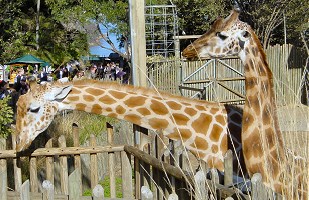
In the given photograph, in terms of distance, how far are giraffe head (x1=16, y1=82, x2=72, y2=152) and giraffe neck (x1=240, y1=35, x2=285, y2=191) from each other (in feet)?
6.65

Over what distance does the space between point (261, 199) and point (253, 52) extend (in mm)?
2000

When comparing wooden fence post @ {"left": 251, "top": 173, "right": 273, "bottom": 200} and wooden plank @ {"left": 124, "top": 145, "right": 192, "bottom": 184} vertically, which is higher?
wooden fence post @ {"left": 251, "top": 173, "right": 273, "bottom": 200}

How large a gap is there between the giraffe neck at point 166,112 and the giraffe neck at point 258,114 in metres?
0.82

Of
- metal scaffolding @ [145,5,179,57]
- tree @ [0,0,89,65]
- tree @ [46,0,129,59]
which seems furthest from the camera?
tree @ [0,0,89,65]

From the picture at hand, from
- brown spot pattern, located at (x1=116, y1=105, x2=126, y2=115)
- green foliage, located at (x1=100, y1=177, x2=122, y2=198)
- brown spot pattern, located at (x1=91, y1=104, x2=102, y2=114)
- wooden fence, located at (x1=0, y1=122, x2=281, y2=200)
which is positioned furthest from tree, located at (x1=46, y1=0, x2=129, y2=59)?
brown spot pattern, located at (x1=116, y1=105, x2=126, y2=115)

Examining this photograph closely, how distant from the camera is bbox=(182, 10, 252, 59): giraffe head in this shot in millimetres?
4750

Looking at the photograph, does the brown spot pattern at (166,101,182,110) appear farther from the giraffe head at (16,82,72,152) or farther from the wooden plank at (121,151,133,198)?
the giraffe head at (16,82,72,152)

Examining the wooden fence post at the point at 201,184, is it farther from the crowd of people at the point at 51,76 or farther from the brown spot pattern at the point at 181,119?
the crowd of people at the point at 51,76

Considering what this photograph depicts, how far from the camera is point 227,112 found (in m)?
5.55

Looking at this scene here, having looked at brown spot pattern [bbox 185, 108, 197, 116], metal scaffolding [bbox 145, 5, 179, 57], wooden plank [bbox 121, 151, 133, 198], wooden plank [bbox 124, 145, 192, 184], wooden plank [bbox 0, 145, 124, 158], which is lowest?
wooden plank [bbox 121, 151, 133, 198]

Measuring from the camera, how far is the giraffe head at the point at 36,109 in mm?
5879

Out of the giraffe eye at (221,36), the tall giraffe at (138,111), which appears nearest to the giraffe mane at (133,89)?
the tall giraffe at (138,111)

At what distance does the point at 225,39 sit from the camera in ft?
15.9

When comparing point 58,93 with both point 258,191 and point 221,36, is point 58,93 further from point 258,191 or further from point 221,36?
point 258,191
